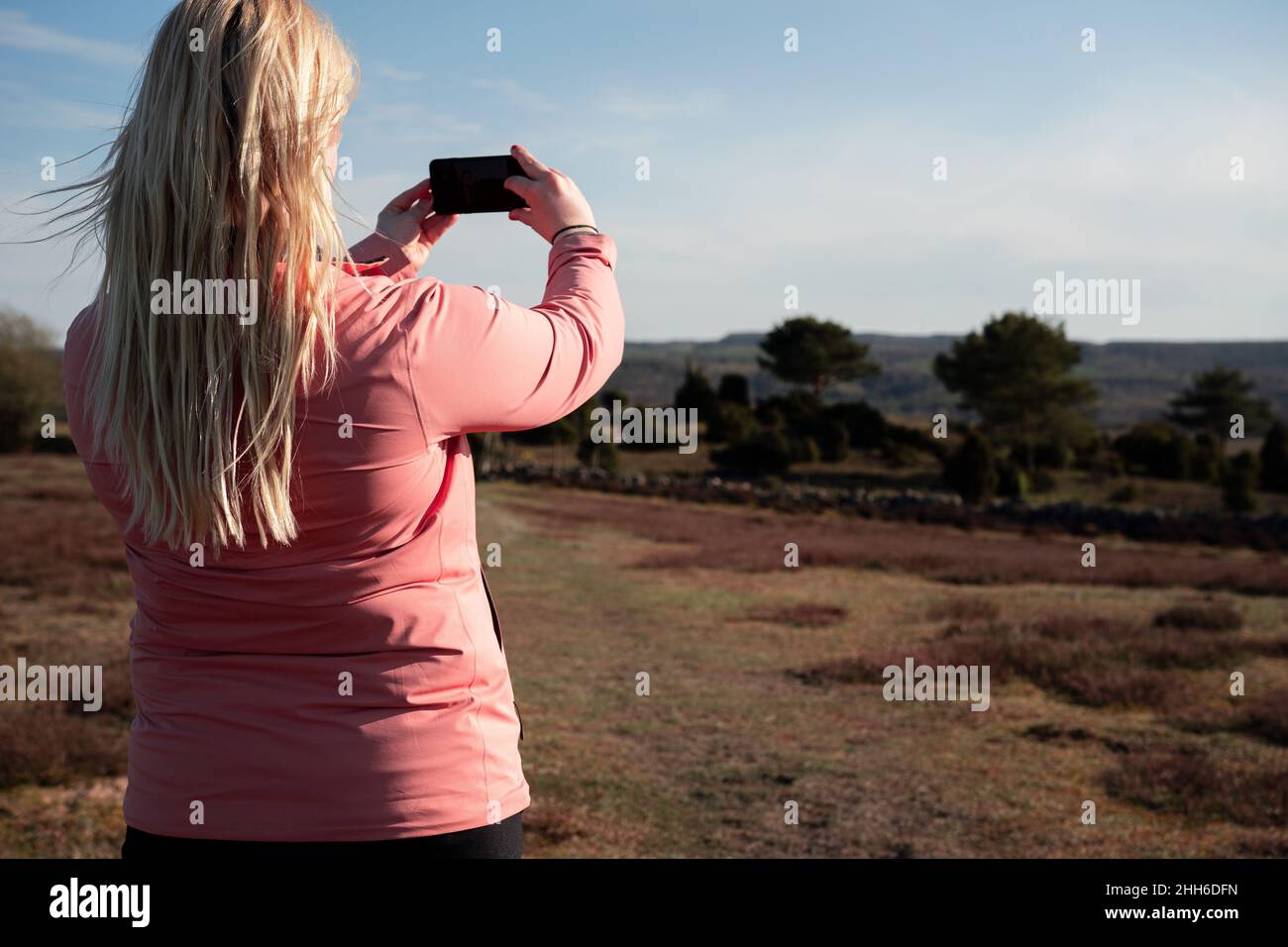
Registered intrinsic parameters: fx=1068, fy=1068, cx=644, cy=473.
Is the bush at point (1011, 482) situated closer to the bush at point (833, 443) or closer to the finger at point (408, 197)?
the bush at point (833, 443)

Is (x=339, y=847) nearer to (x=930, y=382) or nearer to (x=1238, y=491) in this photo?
(x=1238, y=491)

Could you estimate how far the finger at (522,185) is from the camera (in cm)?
164

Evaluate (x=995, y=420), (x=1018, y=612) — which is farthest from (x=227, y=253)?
(x=995, y=420)

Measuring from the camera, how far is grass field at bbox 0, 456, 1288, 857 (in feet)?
18.7

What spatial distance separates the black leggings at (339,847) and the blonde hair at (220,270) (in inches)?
15.2

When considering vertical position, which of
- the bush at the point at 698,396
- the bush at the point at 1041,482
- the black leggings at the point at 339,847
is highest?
the bush at the point at 698,396

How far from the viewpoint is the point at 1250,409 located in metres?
68.5

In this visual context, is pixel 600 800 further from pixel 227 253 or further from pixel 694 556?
pixel 694 556

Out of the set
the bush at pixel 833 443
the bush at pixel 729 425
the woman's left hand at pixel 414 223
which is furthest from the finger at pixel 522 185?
the bush at pixel 833 443

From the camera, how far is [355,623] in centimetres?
134

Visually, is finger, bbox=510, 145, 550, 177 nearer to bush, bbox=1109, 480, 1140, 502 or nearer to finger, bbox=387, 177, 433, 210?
finger, bbox=387, 177, 433, 210

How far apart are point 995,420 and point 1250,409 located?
2358 cm

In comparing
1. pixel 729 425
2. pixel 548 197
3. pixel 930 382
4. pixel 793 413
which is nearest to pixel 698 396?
pixel 793 413

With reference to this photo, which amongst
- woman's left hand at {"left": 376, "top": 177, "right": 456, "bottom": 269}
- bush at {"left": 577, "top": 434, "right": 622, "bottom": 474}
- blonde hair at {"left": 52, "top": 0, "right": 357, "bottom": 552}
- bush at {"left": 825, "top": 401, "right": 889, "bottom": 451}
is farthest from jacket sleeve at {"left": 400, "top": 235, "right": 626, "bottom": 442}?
bush at {"left": 825, "top": 401, "right": 889, "bottom": 451}
